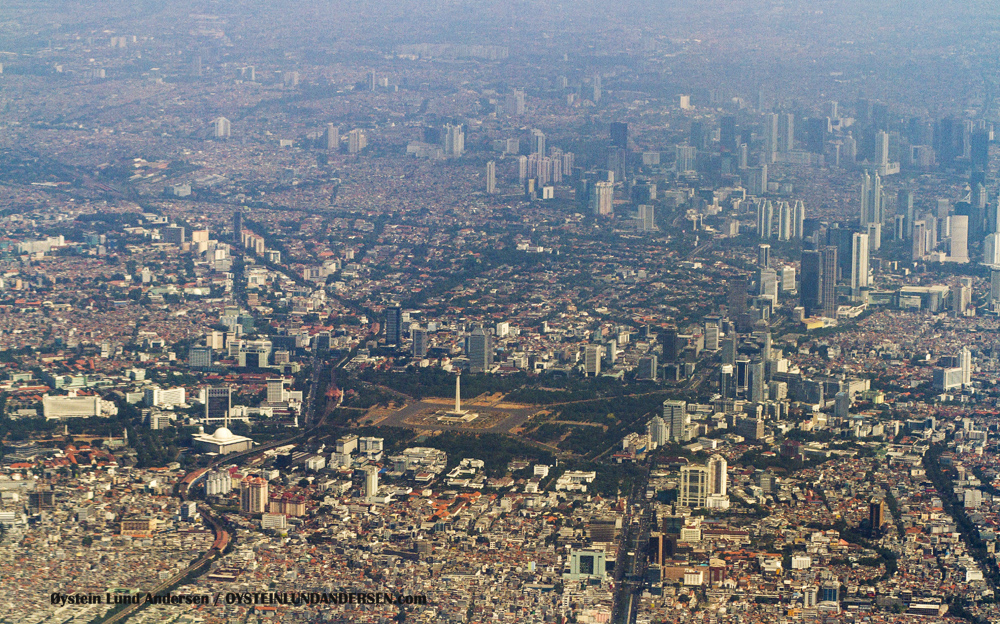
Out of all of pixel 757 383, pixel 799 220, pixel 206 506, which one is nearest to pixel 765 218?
pixel 799 220

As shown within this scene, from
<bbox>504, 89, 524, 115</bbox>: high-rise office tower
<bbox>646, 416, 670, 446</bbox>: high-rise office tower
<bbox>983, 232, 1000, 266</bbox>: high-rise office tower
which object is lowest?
<bbox>646, 416, 670, 446</bbox>: high-rise office tower

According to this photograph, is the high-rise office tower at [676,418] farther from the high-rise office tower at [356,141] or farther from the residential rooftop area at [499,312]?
the high-rise office tower at [356,141]

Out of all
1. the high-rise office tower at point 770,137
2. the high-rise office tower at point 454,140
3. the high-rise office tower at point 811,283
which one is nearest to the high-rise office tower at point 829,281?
the high-rise office tower at point 811,283

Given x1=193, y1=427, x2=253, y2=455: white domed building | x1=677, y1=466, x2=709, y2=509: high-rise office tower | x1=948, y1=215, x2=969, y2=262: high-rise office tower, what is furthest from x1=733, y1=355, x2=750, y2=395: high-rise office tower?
x1=948, y1=215, x2=969, y2=262: high-rise office tower

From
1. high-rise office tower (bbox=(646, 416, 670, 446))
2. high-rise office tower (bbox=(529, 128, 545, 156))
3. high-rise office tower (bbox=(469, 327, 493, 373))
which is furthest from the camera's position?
high-rise office tower (bbox=(529, 128, 545, 156))

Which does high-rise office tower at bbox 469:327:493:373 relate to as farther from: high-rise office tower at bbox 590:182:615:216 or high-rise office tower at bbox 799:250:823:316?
high-rise office tower at bbox 590:182:615:216

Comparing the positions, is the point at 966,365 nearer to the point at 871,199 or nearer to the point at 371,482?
the point at 871,199
